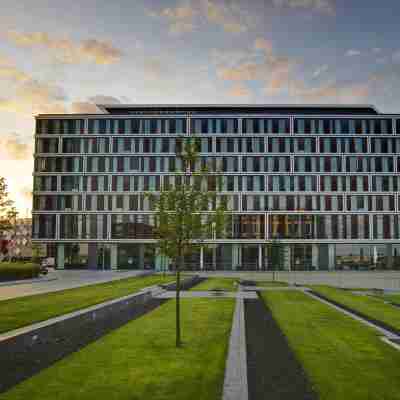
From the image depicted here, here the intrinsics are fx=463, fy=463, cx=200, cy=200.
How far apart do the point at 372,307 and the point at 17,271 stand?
102ft

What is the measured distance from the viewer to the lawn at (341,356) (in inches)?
379

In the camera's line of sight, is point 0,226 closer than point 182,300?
No

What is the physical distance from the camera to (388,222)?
249 feet

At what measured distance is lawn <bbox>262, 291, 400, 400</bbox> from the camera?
9617mm


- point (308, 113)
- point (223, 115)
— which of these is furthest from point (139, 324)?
point (308, 113)

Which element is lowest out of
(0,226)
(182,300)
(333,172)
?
(182,300)

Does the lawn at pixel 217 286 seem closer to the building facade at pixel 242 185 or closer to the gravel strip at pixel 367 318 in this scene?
the gravel strip at pixel 367 318

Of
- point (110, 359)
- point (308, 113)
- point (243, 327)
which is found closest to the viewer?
point (110, 359)

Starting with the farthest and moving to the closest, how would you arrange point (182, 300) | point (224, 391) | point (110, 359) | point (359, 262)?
point (359, 262) → point (182, 300) → point (110, 359) → point (224, 391)

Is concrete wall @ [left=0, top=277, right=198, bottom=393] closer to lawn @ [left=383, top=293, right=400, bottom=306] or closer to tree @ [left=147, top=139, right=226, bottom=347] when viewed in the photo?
tree @ [left=147, top=139, right=226, bottom=347]

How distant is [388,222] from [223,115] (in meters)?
32.5

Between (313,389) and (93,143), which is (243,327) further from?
(93,143)

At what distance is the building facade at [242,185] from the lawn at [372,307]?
151 feet

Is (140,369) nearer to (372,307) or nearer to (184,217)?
(184,217)
